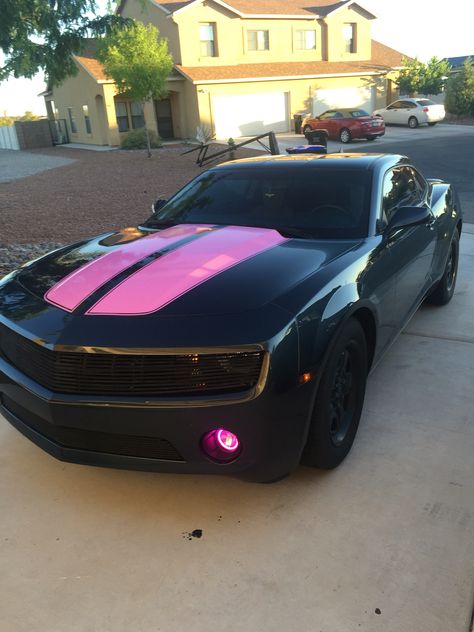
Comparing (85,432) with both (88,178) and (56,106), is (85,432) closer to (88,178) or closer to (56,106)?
(88,178)

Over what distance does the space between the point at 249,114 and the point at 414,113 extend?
8.91 m

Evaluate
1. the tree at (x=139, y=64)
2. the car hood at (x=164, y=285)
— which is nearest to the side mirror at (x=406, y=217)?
the car hood at (x=164, y=285)

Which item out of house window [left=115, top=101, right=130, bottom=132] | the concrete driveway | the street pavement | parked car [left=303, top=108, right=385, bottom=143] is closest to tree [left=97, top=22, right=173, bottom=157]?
the street pavement

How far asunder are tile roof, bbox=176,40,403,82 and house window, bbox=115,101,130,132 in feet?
11.9

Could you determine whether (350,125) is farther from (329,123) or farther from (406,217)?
(406,217)

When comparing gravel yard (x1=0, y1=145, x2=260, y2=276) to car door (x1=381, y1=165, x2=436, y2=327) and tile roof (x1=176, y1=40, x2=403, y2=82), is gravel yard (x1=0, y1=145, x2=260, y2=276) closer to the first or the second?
car door (x1=381, y1=165, x2=436, y2=327)

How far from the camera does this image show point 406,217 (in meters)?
3.45

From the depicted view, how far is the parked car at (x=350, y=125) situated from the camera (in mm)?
24391

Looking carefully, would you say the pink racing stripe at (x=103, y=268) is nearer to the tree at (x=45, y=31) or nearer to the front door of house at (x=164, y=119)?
the tree at (x=45, y=31)

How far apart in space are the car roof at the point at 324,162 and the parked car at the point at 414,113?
2794cm

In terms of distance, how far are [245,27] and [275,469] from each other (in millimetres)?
31815

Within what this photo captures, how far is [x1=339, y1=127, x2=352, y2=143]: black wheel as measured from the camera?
24.7 meters

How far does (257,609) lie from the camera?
2.08 metres

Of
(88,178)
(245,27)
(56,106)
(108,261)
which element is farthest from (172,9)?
(108,261)
